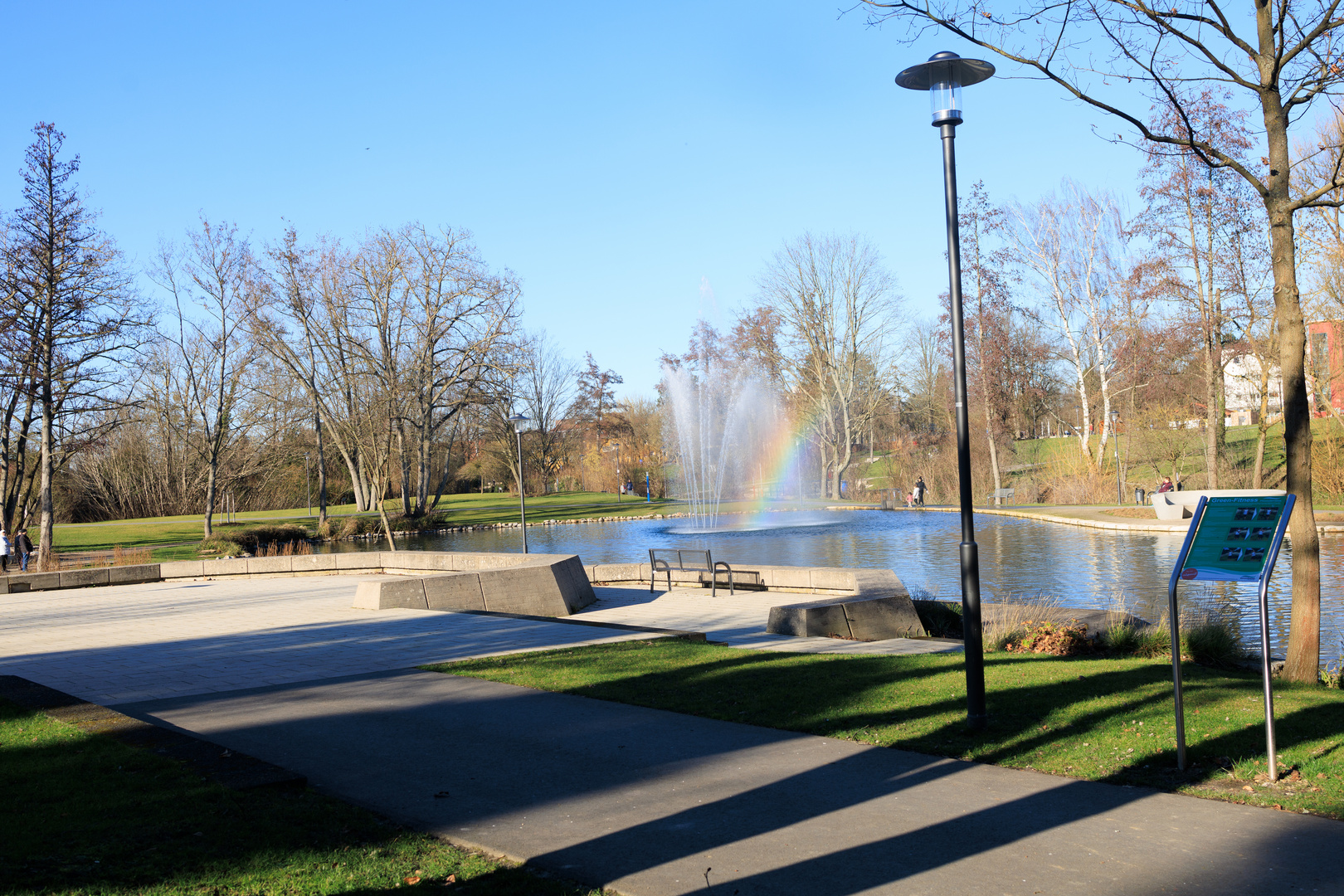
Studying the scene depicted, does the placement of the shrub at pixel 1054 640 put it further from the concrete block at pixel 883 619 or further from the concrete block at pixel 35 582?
the concrete block at pixel 35 582

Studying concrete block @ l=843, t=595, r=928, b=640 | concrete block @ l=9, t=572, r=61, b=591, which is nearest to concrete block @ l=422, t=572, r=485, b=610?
concrete block @ l=843, t=595, r=928, b=640

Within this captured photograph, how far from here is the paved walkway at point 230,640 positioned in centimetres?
948

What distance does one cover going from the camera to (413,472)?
2498 inches

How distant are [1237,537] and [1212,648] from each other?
5659mm

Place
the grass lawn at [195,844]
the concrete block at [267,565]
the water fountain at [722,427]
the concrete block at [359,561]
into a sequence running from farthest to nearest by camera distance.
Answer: the water fountain at [722,427], the concrete block at [267,565], the concrete block at [359,561], the grass lawn at [195,844]

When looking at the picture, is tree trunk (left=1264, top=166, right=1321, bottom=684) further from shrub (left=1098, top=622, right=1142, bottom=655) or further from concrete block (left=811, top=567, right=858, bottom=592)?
concrete block (left=811, top=567, right=858, bottom=592)

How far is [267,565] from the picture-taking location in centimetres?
2269

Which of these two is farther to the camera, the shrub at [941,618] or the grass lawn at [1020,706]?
the shrub at [941,618]

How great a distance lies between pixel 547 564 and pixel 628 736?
8.80 metres

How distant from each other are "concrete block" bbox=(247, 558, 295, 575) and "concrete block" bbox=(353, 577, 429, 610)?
8.81m

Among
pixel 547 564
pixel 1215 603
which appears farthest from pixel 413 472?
pixel 1215 603

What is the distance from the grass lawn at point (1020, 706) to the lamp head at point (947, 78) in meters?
4.05

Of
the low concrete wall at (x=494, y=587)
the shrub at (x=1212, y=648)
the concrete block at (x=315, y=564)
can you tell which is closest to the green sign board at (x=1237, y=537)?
the shrub at (x=1212, y=648)

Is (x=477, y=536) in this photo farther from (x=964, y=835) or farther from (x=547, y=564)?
(x=964, y=835)
